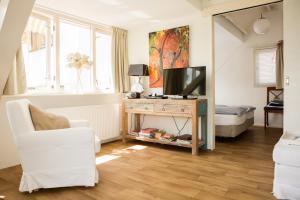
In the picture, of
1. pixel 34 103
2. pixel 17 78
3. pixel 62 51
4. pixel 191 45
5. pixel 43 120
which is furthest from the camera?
pixel 191 45

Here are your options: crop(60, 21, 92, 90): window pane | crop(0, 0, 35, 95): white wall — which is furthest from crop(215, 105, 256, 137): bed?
crop(0, 0, 35, 95): white wall

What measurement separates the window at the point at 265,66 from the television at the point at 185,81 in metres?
3.24

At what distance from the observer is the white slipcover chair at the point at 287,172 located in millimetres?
1932

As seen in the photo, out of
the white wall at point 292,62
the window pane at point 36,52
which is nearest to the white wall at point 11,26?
the window pane at point 36,52

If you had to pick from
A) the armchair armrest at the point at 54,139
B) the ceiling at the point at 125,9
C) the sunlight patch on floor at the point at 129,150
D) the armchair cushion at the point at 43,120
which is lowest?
the sunlight patch on floor at the point at 129,150

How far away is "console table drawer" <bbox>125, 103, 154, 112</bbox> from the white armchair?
169 cm

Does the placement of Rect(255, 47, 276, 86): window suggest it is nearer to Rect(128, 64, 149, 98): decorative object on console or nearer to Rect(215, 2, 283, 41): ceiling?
Rect(215, 2, 283, 41): ceiling

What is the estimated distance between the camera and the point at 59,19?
358 cm

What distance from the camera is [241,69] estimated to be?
6223 millimetres

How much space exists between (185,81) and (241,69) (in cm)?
326

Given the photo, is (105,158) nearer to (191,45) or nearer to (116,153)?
(116,153)

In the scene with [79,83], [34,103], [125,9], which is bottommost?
Answer: [34,103]

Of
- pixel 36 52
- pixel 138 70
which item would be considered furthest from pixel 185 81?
pixel 36 52

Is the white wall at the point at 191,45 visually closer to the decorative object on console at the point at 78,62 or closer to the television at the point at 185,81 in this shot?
the television at the point at 185,81
